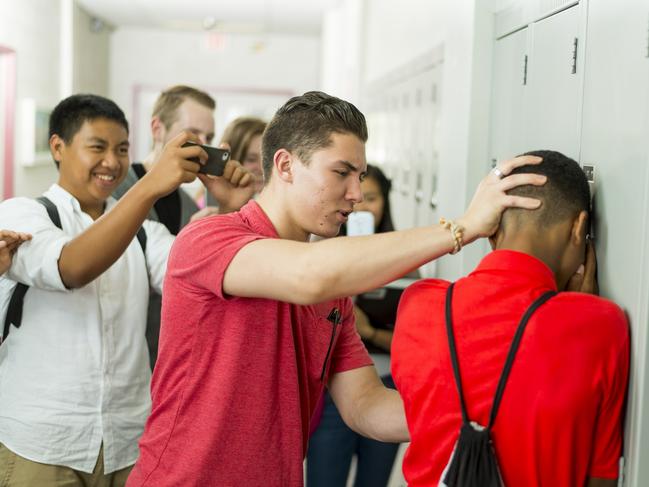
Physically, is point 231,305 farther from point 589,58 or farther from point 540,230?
point 589,58

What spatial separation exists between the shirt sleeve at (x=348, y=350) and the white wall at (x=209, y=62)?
810cm

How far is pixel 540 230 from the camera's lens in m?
1.28

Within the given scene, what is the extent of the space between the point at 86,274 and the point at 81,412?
1.18 feet

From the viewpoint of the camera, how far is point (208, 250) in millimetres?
1374

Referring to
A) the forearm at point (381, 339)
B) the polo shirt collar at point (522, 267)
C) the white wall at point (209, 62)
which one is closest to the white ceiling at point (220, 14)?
the white wall at point (209, 62)

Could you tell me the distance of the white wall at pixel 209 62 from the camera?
938 cm

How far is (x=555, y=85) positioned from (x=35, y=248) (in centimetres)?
125

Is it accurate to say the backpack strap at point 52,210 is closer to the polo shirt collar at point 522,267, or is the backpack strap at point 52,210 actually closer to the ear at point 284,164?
the ear at point 284,164

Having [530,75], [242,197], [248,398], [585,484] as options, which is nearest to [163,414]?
[248,398]

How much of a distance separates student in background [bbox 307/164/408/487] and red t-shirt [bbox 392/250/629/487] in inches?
49.1

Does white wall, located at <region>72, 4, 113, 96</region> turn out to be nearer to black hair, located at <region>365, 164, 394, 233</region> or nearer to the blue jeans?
black hair, located at <region>365, 164, 394, 233</region>

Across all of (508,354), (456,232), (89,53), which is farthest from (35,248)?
(89,53)

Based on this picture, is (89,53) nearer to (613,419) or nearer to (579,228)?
(579,228)

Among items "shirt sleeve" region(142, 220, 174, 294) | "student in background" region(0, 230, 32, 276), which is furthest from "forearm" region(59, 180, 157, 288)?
"shirt sleeve" region(142, 220, 174, 294)
